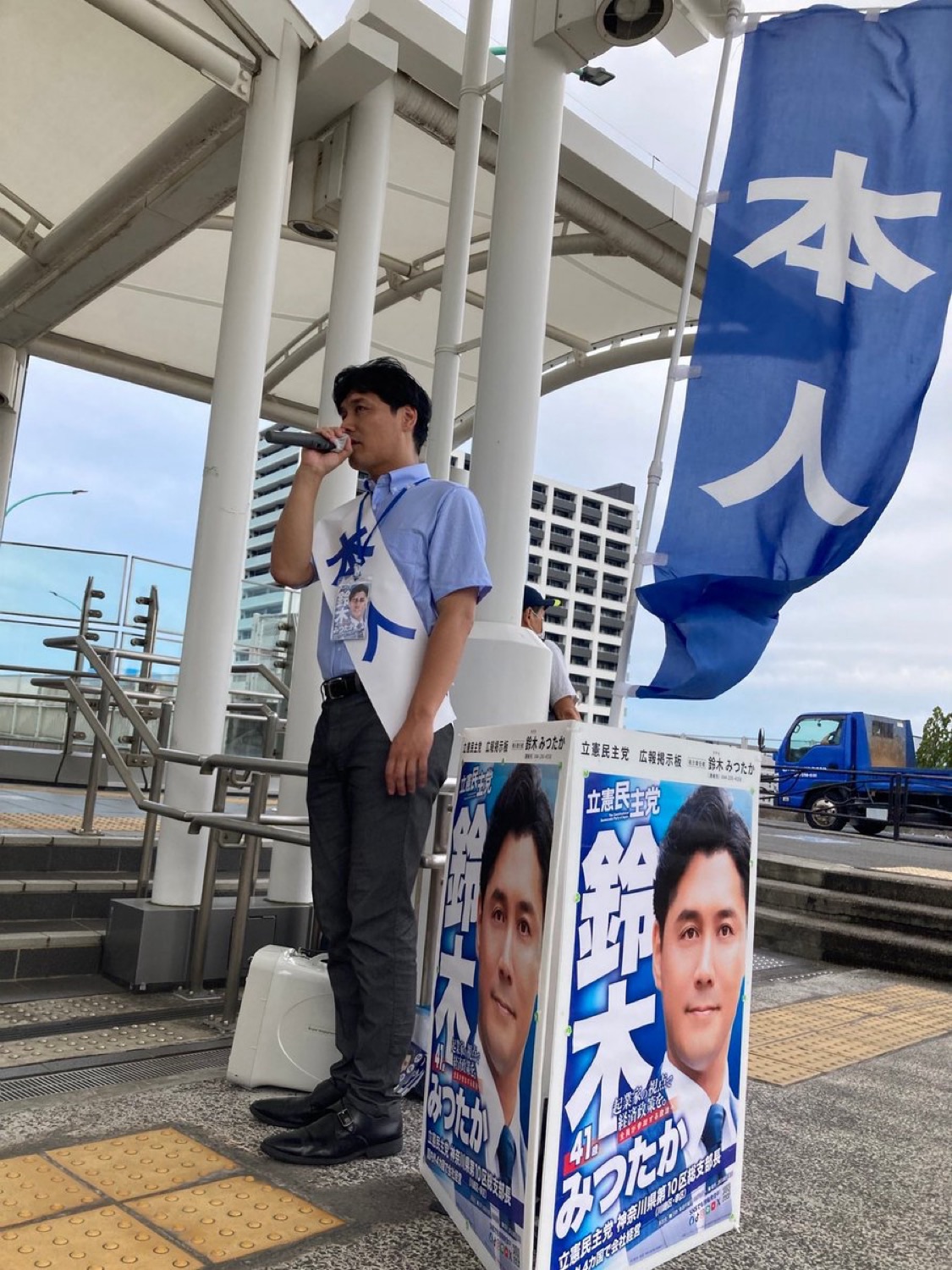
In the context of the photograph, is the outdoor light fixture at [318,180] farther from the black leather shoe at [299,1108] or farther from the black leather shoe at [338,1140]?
the black leather shoe at [338,1140]

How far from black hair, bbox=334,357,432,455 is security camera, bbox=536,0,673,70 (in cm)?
173

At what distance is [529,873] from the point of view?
1939 mm

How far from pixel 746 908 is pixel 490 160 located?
20.6ft

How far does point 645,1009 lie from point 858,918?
563 centimetres

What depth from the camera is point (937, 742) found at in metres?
48.7

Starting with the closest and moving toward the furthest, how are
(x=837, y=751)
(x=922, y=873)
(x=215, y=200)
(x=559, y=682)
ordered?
(x=559, y=682), (x=215, y=200), (x=922, y=873), (x=837, y=751)

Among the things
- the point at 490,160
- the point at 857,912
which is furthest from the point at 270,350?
the point at 857,912

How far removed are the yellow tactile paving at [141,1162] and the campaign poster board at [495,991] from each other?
52cm

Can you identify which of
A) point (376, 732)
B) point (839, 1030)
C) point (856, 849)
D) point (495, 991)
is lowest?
point (839, 1030)

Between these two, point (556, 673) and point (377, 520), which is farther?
point (556, 673)

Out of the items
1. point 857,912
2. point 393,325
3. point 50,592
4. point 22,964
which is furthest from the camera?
point 393,325

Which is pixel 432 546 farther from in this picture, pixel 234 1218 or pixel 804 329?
pixel 234 1218

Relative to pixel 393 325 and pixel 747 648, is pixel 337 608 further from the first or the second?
pixel 393 325

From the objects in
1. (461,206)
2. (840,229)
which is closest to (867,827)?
(461,206)
